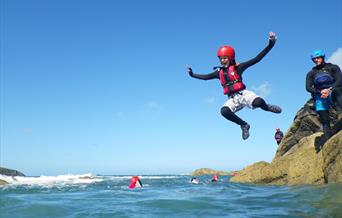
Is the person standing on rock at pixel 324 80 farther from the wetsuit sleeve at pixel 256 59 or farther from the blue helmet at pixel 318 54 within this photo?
the wetsuit sleeve at pixel 256 59

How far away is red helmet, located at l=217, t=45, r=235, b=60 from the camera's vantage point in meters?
8.52

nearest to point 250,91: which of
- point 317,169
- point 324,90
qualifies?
point 324,90

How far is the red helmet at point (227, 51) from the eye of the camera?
28.0 ft

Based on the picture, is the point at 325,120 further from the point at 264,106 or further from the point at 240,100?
the point at 240,100

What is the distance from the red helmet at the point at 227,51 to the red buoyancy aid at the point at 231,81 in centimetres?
25

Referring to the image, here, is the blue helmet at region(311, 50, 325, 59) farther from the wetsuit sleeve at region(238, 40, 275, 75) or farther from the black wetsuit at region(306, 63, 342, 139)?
the wetsuit sleeve at region(238, 40, 275, 75)

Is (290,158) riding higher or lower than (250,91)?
lower

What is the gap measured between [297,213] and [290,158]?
25.8ft

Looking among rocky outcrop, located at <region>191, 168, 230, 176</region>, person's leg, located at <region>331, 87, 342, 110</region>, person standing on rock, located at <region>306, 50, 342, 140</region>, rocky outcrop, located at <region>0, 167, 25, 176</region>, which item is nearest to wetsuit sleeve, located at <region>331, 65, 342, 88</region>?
person standing on rock, located at <region>306, 50, 342, 140</region>

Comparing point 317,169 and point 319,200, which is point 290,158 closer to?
point 317,169

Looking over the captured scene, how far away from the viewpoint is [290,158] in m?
13.7

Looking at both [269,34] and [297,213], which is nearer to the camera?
[297,213]

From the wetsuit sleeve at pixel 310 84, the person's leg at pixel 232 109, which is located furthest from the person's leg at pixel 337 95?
the person's leg at pixel 232 109

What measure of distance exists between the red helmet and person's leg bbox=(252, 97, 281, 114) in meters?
1.16
